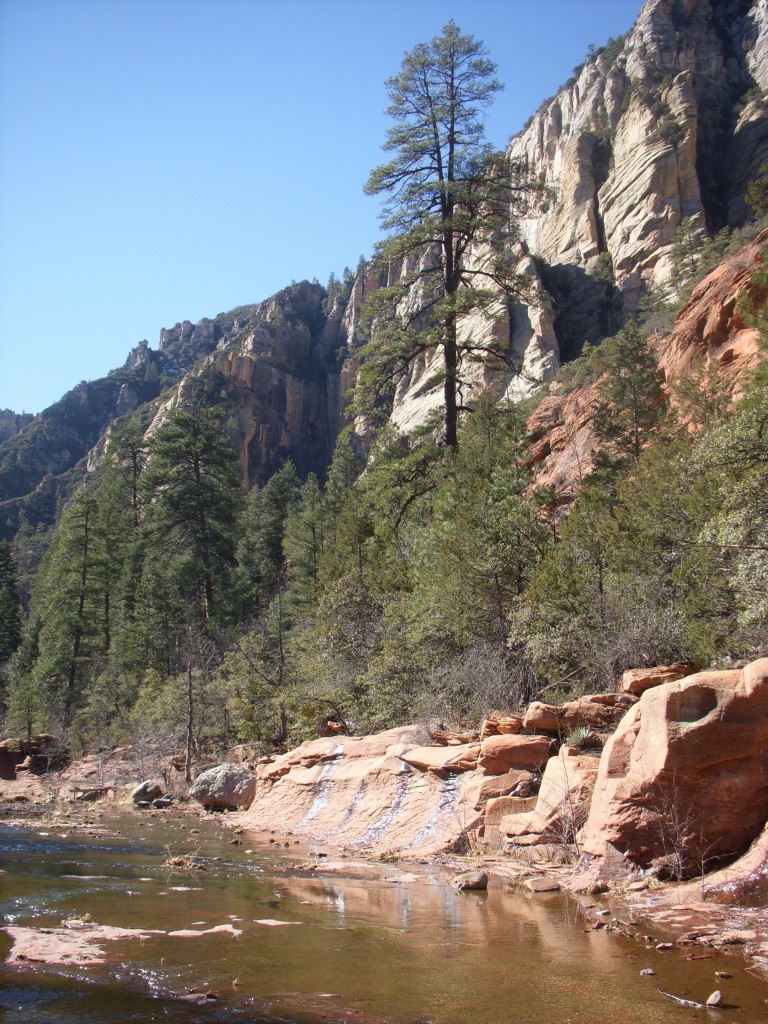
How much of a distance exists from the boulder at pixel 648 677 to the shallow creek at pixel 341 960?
3.81 meters

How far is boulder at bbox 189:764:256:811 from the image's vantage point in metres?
17.8

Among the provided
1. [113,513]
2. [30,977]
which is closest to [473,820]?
[30,977]

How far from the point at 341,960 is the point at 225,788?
547 inches

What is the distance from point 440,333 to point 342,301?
4146 inches

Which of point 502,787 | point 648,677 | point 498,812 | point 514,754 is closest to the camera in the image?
point 498,812

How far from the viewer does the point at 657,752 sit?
26.1 feet

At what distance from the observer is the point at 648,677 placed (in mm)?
10508

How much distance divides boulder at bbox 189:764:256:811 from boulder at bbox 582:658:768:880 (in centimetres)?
1148

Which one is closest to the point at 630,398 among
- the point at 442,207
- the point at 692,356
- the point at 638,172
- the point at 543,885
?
the point at 692,356

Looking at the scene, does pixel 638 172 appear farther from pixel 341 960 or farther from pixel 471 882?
pixel 341 960

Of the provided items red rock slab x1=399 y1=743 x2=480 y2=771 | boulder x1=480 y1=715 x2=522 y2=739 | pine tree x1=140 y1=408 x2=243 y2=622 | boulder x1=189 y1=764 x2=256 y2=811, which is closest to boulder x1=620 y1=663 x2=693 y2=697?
boulder x1=480 y1=715 x2=522 y2=739

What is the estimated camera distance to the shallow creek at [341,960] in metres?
4.17

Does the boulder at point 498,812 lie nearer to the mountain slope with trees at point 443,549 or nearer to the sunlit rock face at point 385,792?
the sunlit rock face at point 385,792

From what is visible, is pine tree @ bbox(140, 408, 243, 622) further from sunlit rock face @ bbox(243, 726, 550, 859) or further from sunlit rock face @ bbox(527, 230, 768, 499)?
sunlit rock face @ bbox(243, 726, 550, 859)
